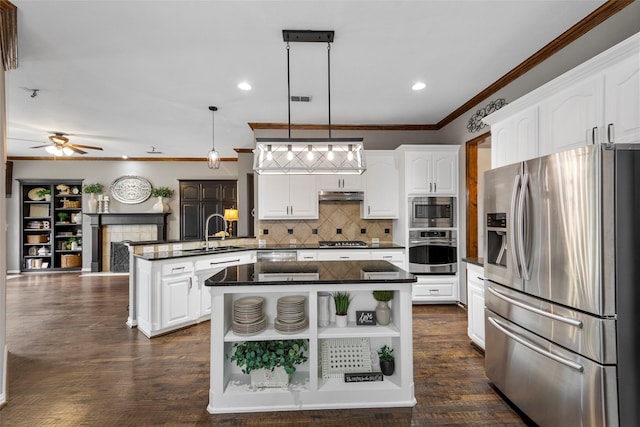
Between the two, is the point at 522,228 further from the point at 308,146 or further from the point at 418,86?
the point at 418,86

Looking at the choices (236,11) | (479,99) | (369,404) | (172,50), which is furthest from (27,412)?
(479,99)

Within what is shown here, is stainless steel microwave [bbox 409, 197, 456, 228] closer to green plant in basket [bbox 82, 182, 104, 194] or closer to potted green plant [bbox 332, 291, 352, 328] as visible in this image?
potted green plant [bbox 332, 291, 352, 328]

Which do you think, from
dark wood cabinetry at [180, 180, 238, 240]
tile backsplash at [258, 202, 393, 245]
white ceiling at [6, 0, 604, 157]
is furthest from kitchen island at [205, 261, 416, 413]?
dark wood cabinetry at [180, 180, 238, 240]

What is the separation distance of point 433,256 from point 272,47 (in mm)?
3300

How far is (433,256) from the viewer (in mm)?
4375

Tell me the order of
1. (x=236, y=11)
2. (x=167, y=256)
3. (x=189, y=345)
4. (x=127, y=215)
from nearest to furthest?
(x=236, y=11), (x=189, y=345), (x=167, y=256), (x=127, y=215)

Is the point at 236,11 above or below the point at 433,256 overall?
above

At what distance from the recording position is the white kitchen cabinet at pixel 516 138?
7.81 feet

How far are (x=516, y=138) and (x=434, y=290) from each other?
2476mm

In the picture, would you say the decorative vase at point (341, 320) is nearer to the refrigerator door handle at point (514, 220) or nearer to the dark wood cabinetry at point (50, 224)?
the refrigerator door handle at point (514, 220)

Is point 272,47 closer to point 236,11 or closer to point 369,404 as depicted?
point 236,11

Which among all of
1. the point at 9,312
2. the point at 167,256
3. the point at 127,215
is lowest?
the point at 9,312

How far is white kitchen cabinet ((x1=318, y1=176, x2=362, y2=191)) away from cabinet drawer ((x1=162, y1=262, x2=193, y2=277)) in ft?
7.02

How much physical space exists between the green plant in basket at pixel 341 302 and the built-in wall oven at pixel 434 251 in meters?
2.46
